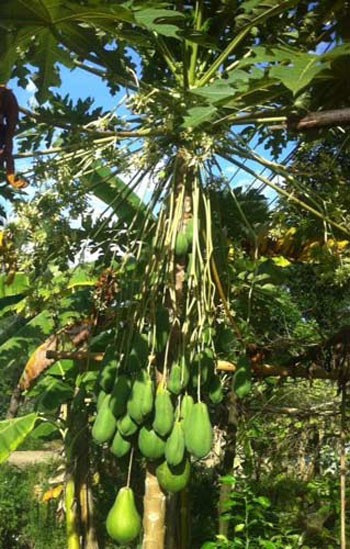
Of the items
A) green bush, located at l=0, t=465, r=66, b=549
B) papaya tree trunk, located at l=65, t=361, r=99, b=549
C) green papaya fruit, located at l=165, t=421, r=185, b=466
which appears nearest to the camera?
green papaya fruit, located at l=165, t=421, r=185, b=466

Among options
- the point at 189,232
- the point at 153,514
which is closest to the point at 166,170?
the point at 189,232

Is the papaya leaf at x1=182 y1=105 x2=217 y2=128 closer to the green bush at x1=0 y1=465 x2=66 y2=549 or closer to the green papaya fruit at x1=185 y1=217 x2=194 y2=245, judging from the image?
the green papaya fruit at x1=185 y1=217 x2=194 y2=245

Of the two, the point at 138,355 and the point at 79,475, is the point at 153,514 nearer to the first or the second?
the point at 138,355

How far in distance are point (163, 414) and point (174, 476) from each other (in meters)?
0.16

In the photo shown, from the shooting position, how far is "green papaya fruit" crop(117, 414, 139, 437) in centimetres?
176

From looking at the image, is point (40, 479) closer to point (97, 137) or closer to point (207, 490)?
point (207, 490)

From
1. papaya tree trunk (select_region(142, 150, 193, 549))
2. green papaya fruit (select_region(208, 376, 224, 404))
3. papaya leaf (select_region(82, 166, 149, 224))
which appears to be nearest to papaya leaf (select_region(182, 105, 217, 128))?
papaya tree trunk (select_region(142, 150, 193, 549))

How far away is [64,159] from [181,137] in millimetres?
366

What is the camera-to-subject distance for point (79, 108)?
100 inches

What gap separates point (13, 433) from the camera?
3682mm

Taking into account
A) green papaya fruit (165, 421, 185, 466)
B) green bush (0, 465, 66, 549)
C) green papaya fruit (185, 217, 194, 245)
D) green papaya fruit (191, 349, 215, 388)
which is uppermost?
green papaya fruit (185, 217, 194, 245)

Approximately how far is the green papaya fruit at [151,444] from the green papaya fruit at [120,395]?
78mm

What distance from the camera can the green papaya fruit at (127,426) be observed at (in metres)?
1.76

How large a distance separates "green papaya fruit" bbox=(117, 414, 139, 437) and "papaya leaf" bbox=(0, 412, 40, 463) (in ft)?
6.50
